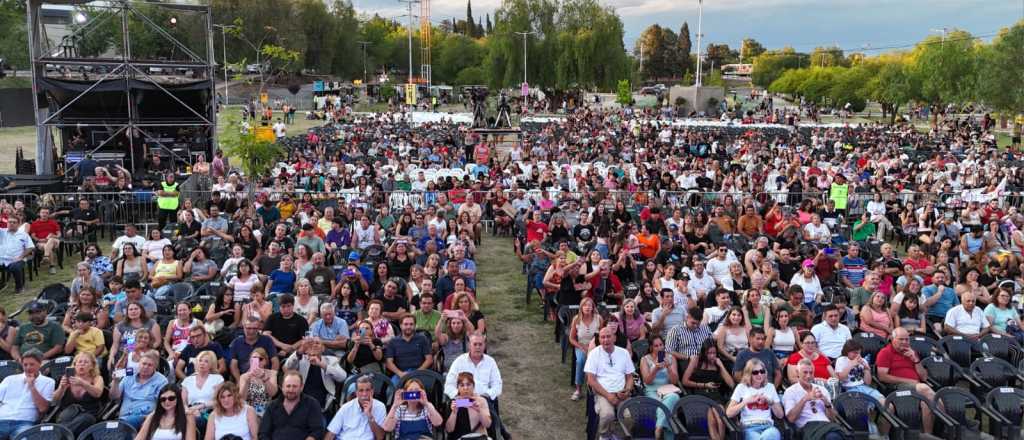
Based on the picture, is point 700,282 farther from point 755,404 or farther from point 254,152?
point 254,152

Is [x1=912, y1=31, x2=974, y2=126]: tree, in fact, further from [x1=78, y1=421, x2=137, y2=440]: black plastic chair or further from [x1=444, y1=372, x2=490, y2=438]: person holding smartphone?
[x1=78, y1=421, x2=137, y2=440]: black plastic chair

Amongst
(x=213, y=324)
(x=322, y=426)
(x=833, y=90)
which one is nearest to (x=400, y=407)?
(x=322, y=426)

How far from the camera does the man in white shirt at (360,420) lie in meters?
5.53

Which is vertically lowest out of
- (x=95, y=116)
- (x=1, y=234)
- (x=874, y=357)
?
(x=874, y=357)

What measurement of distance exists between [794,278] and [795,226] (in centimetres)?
295

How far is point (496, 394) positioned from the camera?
6.16 meters

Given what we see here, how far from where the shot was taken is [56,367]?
253 inches

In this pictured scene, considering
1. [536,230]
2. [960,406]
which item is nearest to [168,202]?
[536,230]

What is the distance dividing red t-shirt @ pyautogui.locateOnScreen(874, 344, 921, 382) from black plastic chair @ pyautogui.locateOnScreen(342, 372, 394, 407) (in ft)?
13.6

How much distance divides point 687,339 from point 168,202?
9.86 m

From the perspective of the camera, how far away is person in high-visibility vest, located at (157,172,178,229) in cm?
1332

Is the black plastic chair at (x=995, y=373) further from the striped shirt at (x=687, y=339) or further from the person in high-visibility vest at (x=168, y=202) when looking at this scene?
the person in high-visibility vest at (x=168, y=202)

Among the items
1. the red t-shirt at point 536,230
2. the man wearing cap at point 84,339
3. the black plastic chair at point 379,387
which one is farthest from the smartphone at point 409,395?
the red t-shirt at point 536,230

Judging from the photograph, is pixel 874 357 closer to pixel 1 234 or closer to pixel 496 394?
pixel 496 394
